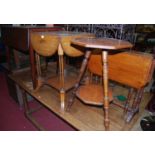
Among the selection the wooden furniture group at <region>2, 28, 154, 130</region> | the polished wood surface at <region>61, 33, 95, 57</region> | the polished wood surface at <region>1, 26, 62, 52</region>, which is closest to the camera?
the wooden furniture group at <region>2, 28, 154, 130</region>

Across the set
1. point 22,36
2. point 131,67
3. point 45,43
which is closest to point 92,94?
point 131,67

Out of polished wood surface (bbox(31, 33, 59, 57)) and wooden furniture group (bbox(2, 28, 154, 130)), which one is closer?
wooden furniture group (bbox(2, 28, 154, 130))

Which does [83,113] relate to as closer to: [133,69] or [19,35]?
[133,69]

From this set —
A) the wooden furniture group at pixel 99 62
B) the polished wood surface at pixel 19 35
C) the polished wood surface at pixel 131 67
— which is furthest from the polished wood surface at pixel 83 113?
the polished wood surface at pixel 19 35

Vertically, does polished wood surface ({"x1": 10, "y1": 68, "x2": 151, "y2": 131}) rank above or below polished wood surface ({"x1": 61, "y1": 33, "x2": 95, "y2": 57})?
below

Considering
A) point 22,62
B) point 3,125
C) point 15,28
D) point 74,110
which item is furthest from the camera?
point 22,62

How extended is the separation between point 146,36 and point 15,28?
2031 millimetres

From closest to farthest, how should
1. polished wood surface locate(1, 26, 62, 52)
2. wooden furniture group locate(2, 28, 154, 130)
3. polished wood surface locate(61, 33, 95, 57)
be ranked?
wooden furniture group locate(2, 28, 154, 130) < polished wood surface locate(61, 33, 95, 57) < polished wood surface locate(1, 26, 62, 52)

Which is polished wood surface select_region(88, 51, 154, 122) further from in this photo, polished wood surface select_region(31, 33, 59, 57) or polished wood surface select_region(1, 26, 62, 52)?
polished wood surface select_region(1, 26, 62, 52)

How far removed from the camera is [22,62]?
247 centimetres

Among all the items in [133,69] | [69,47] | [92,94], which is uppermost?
[69,47]

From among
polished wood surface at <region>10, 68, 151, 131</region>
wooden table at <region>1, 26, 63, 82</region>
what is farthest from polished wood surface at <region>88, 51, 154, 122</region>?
wooden table at <region>1, 26, 63, 82</region>

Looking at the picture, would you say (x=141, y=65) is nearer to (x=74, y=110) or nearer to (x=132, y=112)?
(x=132, y=112)

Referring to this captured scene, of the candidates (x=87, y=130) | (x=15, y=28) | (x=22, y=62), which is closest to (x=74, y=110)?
(x=87, y=130)
